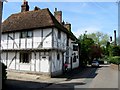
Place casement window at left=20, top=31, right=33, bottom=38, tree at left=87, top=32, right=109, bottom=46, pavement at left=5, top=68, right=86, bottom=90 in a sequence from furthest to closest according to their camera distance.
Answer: tree at left=87, top=32, right=109, bottom=46 → casement window at left=20, top=31, right=33, bottom=38 → pavement at left=5, top=68, right=86, bottom=90

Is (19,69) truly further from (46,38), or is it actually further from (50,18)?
(50,18)

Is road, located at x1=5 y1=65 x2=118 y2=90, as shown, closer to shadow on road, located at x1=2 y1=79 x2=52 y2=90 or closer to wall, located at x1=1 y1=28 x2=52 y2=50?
shadow on road, located at x1=2 y1=79 x2=52 y2=90

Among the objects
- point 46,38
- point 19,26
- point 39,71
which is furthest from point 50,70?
point 19,26

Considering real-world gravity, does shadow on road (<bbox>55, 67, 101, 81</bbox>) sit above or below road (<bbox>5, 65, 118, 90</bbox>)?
below

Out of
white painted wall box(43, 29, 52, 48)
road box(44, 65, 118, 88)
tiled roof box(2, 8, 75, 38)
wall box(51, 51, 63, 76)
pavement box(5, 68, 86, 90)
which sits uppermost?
tiled roof box(2, 8, 75, 38)

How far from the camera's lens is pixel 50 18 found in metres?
26.5

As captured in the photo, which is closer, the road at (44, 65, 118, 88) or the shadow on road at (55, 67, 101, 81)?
the road at (44, 65, 118, 88)

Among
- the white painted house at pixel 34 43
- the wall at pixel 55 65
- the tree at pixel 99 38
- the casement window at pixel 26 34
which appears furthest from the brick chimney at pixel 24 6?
the tree at pixel 99 38

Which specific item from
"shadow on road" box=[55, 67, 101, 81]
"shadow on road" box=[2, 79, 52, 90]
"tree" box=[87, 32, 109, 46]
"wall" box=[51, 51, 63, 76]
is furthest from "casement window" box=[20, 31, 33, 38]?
"tree" box=[87, 32, 109, 46]

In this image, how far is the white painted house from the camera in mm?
25234

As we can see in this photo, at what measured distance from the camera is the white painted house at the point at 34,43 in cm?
2523

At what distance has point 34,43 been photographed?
26.2 m

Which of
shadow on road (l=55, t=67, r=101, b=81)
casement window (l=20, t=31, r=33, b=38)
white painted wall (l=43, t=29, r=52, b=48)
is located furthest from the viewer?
casement window (l=20, t=31, r=33, b=38)

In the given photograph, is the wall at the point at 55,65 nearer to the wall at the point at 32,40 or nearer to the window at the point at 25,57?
the wall at the point at 32,40
